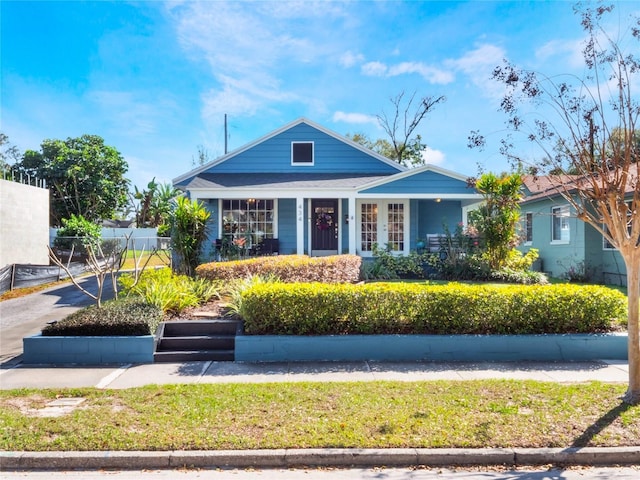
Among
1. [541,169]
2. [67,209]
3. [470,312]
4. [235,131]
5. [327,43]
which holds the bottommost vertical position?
[470,312]

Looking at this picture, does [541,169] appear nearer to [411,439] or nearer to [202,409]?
[411,439]

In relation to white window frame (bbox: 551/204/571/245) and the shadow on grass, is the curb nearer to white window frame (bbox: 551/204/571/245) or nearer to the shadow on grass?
the shadow on grass

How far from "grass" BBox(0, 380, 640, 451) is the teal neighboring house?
9470 millimetres

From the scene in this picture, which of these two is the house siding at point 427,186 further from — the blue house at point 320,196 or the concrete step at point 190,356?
the concrete step at point 190,356

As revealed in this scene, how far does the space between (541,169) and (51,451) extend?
6.33 metres

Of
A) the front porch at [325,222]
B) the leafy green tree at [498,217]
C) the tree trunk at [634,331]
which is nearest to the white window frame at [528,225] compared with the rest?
the front porch at [325,222]

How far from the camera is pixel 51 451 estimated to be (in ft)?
12.3

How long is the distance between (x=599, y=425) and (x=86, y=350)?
7120mm

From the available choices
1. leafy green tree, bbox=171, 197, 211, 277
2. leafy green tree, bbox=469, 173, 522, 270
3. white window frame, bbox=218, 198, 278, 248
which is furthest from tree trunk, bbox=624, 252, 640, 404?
white window frame, bbox=218, 198, 278, 248

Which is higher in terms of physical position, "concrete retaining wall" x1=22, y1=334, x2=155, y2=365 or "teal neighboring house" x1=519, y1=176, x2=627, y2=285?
"teal neighboring house" x1=519, y1=176, x2=627, y2=285

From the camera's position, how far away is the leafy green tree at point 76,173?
34000 mm

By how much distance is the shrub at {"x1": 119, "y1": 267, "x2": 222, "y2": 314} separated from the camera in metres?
8.20

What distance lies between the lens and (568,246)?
15891mm

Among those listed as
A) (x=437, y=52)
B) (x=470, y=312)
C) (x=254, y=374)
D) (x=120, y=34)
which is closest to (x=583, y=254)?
(x=437, y=52)
